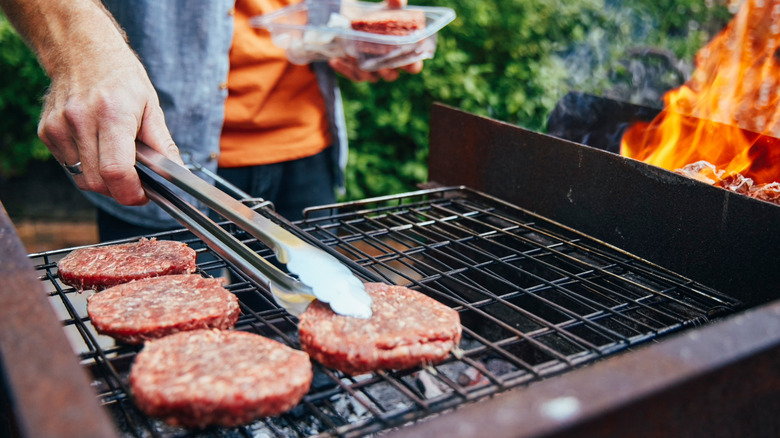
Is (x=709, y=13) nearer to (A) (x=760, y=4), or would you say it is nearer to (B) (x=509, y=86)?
(B) (x=509, y=86)

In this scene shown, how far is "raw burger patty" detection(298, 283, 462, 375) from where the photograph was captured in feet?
4.73

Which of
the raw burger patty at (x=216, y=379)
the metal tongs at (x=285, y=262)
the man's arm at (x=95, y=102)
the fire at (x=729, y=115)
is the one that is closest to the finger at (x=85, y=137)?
the man's arm at (x=95, y=102)

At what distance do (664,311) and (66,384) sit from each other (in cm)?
163

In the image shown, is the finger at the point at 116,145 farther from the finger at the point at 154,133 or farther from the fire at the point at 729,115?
the fire at the point at 729,115

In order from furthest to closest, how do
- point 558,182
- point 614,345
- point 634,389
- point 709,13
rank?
point 709,13, point 558,182, point 614,345, point 634,389

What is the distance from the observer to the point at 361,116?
5844 millimetres

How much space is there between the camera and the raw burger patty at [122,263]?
1855 millimetres

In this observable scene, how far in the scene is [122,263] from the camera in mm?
1929

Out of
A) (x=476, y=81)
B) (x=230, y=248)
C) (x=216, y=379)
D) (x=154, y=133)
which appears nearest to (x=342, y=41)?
(x=154, y=133)

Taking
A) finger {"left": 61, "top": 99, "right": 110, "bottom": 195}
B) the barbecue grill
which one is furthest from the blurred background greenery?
finger {"left": 61, "top": 99, "right": 110, "bottom": 195}

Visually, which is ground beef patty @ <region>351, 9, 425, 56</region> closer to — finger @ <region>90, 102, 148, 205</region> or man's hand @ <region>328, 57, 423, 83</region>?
man's hand @ <region>328, 57, 423, 83</region>

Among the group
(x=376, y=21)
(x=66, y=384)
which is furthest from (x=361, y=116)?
(x=66, y=384)

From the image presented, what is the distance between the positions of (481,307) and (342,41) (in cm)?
149

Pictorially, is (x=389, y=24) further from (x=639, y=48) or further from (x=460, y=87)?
(x=460, y=87)
